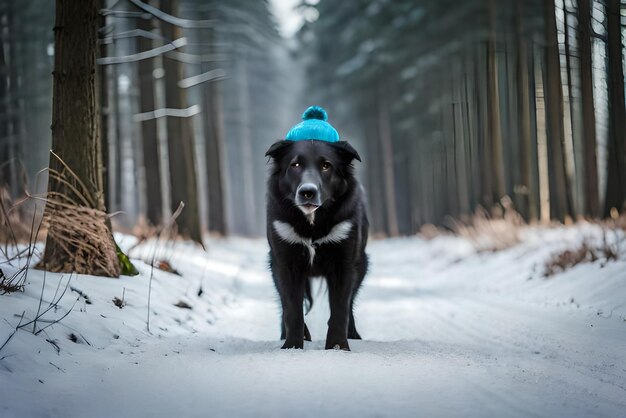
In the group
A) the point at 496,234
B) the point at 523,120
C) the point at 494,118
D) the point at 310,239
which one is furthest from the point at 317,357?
the point at 494,118

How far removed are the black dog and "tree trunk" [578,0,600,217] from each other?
5.58m

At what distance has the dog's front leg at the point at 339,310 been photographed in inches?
152

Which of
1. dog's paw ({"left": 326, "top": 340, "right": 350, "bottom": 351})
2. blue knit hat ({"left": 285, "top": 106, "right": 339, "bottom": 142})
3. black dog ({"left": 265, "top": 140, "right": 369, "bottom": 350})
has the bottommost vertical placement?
dog's paw ({"left": 326, "top": 340, "right": 350, "bottom": 351})

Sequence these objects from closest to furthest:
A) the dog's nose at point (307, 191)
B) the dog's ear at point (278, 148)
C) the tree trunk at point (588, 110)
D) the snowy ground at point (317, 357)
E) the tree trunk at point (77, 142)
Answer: the snowy ground at point (317, 357) < the dog's nose at point (307, 191) < the dog's ear at point (278, 148) < the tree trunk at point (77, 142) < the tree trunk at point (588, 110)

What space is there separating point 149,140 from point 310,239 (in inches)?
381

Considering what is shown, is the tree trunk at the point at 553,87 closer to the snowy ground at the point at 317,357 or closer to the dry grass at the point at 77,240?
the snowy ground at the point at 317,357

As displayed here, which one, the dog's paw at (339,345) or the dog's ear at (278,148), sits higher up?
the dog's ear at (278,148)

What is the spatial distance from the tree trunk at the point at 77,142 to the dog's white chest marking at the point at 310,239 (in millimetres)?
1803

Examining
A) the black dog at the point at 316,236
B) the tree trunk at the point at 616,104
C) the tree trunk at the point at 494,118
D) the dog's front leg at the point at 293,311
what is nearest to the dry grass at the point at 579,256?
the tree trunk at the point at 616,104

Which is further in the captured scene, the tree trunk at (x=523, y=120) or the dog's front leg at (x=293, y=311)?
the tree trunk at (x=523, y=120)

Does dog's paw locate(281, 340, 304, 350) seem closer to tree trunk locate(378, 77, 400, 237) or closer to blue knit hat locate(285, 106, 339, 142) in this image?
blue knit hat locate(285, 106, 339, 142)

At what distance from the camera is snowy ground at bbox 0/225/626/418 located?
240 cm

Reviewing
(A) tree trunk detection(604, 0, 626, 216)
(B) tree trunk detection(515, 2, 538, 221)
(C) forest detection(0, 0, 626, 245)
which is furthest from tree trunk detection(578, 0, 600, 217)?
(B) tree trunk detection(515, 2, 538, 221)

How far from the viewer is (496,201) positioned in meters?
14.5
